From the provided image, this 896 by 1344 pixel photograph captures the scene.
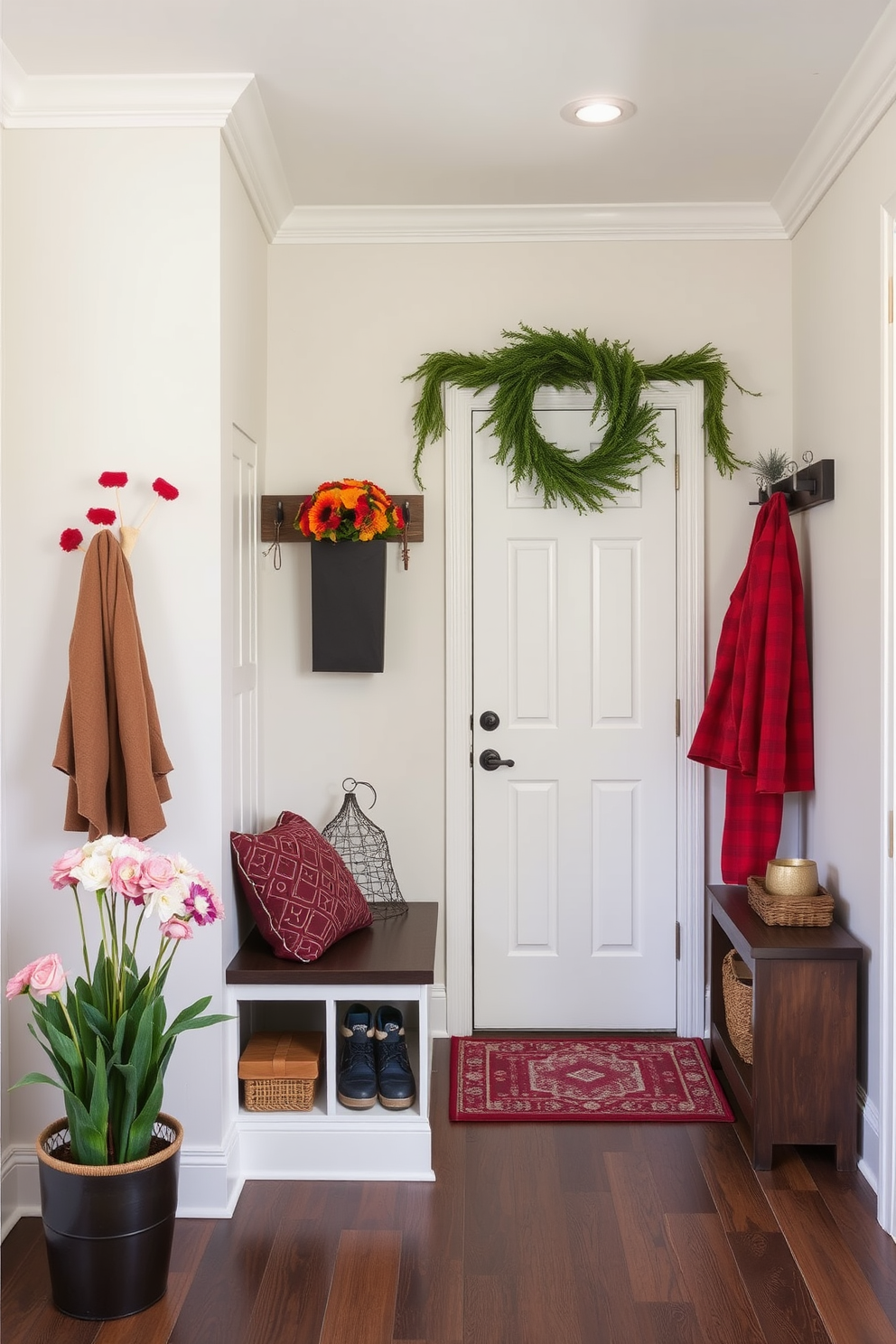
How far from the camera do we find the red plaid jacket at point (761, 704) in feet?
9.96

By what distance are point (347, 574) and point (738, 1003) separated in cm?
162

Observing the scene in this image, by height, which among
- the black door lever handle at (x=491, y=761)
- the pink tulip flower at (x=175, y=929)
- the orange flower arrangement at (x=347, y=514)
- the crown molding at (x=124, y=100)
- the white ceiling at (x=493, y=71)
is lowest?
the pink tulip flower at (x=175, y=929)

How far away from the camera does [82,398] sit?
2543mm

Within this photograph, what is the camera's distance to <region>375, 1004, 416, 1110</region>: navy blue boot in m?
2.73

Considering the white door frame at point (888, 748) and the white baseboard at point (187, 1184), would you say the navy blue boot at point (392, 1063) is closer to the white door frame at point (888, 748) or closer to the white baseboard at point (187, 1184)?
the white baseboard at point (187, 1184)

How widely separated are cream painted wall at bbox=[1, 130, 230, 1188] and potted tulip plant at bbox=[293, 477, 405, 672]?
0.62m

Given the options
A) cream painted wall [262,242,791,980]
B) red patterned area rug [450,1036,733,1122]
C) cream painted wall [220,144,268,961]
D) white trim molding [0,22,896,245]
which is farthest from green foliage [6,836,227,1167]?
white trim molding [0,22,896,245]

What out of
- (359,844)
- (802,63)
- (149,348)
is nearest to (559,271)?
(802,63)

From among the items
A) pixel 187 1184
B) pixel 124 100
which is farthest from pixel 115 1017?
pixel 124 100

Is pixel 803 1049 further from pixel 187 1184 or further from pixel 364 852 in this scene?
pixel 187 1184

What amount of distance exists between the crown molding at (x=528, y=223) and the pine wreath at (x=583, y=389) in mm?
328

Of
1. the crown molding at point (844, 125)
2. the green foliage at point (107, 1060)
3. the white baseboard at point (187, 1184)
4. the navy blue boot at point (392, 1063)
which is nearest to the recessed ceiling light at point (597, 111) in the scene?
the crown molding at point (844, 125)

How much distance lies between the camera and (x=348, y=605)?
321 centimetres

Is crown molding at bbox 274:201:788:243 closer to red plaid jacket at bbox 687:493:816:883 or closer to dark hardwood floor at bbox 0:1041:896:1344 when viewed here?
red plaid jacket at bbox 687:493:816:883
